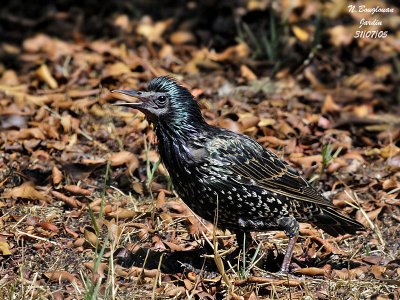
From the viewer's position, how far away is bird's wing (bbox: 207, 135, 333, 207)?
5.24 metres

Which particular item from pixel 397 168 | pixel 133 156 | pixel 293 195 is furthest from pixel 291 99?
pixel 293 195

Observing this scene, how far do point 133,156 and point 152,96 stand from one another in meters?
1.39

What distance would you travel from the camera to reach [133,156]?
663 centimetres

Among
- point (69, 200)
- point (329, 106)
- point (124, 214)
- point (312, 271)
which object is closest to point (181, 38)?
point (329, 106)

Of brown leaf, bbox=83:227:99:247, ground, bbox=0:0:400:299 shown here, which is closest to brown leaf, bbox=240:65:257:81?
ground, bbox=0:0:400:299

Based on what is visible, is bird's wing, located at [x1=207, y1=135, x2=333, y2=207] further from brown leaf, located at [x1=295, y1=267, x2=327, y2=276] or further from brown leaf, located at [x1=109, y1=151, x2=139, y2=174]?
brown leaf, located at [x1=109, y1=151, x2=139, y2=174]

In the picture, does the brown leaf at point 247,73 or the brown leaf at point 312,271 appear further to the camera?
the brown leaf at point 247,73

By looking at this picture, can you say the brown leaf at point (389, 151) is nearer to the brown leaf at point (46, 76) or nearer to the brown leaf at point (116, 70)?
the brown leaf at point (116, 70)

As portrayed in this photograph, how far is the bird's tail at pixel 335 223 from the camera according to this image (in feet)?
18.3

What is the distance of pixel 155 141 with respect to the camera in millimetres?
6598

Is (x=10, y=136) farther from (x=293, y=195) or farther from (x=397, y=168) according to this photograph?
(x=397, y=168)

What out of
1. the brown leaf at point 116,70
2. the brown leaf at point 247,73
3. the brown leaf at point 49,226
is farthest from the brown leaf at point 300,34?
the brown leaf at point 49,226

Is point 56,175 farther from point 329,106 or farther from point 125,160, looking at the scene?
point 329,106

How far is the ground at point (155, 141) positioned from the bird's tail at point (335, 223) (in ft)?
0.46
